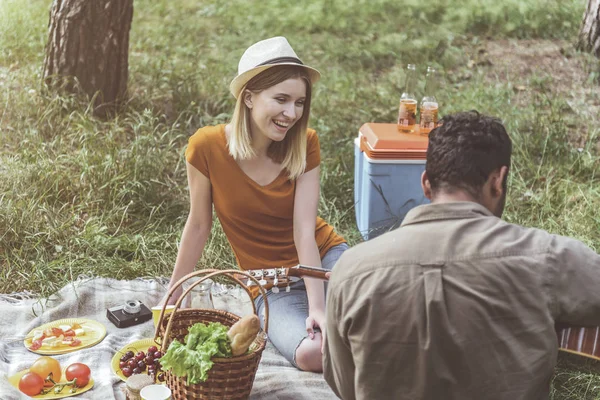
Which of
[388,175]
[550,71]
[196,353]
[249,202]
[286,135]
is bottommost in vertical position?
[196,353]

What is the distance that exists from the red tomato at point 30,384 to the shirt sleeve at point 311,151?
1.46 m

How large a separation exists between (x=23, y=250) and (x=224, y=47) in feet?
11.6

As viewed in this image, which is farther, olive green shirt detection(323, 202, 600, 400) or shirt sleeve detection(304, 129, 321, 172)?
shirt sleeve detection(304, 129, 321, 172)

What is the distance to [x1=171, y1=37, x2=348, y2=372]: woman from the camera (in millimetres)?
→ 3238

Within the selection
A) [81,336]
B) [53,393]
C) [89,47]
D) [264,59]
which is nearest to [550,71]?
[89,47]

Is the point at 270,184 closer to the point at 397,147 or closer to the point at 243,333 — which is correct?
the point at 243,333

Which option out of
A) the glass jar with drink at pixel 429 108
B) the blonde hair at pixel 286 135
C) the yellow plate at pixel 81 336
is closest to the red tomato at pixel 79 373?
the yellow plate at pixel 81 336

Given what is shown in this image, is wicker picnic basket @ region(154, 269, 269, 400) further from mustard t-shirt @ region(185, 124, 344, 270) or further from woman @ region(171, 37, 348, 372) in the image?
mustard t-shirt @ region(185, 124, 344, 270)

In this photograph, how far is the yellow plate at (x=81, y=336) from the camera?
3.37 meters

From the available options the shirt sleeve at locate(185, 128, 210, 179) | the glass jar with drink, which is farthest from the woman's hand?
the glass jar with drink

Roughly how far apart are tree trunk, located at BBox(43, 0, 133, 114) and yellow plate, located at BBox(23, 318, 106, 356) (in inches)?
85.8

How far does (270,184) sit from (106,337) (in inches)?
41.7

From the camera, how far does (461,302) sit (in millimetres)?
1878

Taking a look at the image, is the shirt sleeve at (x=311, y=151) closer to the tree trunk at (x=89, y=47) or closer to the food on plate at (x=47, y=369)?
the food on plate at (x=47, y=369)
